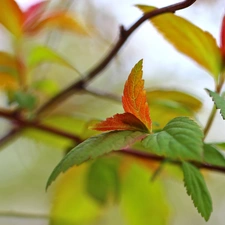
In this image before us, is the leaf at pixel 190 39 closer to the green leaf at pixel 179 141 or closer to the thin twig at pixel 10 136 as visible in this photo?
the green leaf at pixel 179 141

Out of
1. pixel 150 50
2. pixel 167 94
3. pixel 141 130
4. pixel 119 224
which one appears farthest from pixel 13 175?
pixel 141 130

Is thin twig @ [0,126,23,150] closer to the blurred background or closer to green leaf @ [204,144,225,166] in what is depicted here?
the blurred background

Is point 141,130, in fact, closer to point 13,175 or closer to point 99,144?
point 99,144

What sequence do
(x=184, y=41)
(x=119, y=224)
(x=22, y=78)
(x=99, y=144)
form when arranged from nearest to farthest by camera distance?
(x=99, y=144) < (x=184, y=41) < (x=22, y=78) < (x=119, y=224)

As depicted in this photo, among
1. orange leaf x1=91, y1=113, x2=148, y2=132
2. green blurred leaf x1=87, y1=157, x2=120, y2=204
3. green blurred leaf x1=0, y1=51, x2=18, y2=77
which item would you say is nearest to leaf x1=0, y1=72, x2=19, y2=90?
green blurred leaf x1=0, y1=51, x2=18, y2=77

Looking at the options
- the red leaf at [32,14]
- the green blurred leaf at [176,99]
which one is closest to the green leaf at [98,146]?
the green blurred leaf at [176,99]
